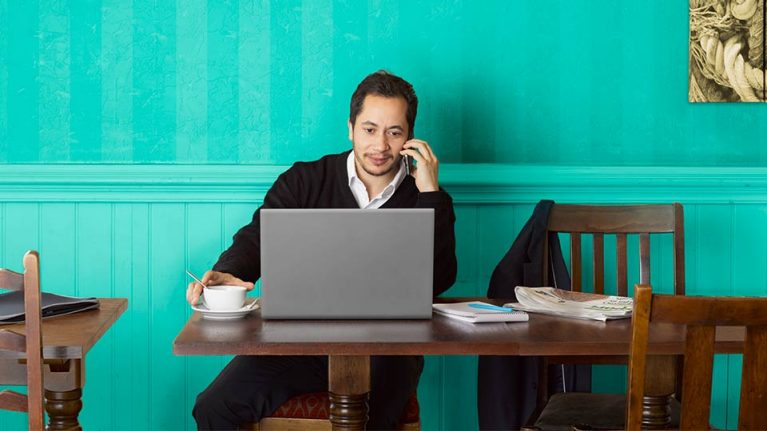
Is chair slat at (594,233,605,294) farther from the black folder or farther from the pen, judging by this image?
the black folder

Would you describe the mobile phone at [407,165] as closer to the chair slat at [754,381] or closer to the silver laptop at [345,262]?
the silver laptop at [345,262]

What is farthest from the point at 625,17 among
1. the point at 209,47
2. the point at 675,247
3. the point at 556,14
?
the point at 209,47

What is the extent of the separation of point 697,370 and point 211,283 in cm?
114

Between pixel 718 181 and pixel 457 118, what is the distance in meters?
0.88

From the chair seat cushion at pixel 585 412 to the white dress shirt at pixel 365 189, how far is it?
2.43ft

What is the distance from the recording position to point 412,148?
2.71 m

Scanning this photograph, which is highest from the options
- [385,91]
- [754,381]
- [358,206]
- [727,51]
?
[727,51]

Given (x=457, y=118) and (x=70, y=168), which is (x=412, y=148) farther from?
(x=70, y=168)

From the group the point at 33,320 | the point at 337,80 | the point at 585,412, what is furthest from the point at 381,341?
the point at 337,80

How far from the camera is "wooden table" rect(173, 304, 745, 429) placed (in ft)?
5.66

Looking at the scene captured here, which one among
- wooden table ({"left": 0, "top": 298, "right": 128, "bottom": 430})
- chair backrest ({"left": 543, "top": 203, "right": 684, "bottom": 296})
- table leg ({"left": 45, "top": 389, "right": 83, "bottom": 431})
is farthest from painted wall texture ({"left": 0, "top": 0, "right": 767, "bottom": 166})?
table leg ({"left": 45, "top": 389, "right": 83, "bottom": 431})

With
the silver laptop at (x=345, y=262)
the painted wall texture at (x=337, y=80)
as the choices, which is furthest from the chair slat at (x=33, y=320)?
the painted wall texture at (x=337, y=80)

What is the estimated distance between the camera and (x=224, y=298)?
1997 millimetres

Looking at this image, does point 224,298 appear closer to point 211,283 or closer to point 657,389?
point 211,283
